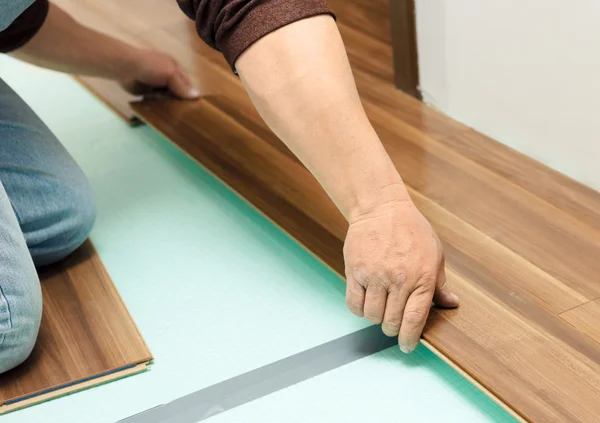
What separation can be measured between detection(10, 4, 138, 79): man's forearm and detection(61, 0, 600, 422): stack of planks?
178 millimetres

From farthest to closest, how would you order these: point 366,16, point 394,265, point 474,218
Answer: point 366,16 < point 474,218 < point 394,265

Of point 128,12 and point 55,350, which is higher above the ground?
point 55,350

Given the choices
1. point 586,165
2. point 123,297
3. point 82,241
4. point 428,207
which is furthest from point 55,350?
point 586,165

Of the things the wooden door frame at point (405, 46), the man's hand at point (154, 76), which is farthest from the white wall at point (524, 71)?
the man's hand at point (154, 76)

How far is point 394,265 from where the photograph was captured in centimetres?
119

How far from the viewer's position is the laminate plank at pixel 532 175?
1.60m

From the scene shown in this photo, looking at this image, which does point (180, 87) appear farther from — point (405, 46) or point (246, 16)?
point (246, 16)

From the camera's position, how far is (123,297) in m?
1.62

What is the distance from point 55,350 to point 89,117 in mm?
1181

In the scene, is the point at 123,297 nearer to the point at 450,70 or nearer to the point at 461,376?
the point at 461,376

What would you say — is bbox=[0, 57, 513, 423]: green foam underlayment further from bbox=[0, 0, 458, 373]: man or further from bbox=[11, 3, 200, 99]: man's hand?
bbox=[11, 3, 200, 99]: man's hand

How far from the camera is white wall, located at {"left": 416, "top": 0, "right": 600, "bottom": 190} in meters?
1.58

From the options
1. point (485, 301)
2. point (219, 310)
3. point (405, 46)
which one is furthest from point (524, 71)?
Answer: point (219, 310)

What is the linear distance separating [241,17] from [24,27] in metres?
0.89
